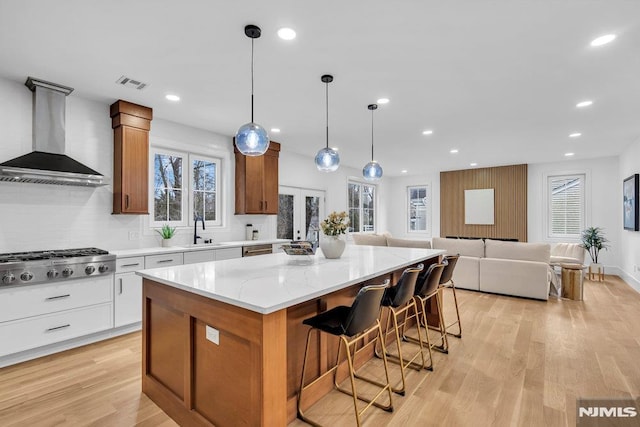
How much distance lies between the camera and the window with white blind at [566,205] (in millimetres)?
7430

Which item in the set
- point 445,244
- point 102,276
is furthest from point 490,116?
point 102,276

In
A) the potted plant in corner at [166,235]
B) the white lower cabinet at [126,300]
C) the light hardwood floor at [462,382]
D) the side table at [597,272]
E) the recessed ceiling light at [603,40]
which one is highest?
the recessed ceiling light at [603,40]

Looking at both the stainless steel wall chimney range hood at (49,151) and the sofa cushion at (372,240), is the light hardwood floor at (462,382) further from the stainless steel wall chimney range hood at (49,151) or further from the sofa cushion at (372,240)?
the sofa cushion at (372,240)

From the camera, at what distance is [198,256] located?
4148 millimetres

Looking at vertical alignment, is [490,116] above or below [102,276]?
above

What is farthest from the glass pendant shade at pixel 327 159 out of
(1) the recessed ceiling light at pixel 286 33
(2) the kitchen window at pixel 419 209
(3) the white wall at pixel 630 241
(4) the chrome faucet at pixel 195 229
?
(2) the kitchen window at pixel 419 209

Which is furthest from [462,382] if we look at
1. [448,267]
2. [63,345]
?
[63,345]

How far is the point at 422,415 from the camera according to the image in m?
2.12

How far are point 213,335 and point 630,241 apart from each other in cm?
757

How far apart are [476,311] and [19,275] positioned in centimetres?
513

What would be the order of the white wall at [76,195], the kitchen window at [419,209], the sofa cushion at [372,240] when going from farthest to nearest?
the kitchen window at [419,209] → the sofa cushion at [372,240] → the white wall at [76,195]

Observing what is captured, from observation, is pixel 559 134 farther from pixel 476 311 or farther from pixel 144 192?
pixel 144 192

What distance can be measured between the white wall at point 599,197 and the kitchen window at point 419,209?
2804 millimetres

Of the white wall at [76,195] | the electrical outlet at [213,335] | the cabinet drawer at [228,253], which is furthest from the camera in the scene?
the cabinet drawer at [228,253]
